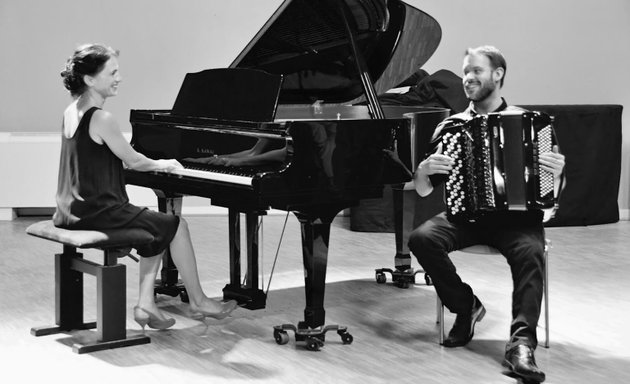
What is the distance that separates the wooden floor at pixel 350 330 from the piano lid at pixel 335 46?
1.08 metres

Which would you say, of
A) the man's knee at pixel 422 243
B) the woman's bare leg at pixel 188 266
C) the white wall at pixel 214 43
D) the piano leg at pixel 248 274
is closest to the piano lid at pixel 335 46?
the piano leg at pixel 248 274

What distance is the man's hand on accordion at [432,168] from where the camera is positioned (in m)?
3.93

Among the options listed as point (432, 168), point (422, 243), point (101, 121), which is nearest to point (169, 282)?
point (101, 121)

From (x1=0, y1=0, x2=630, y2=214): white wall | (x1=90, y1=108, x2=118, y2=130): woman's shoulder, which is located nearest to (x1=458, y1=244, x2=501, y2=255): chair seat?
(x1=90, y1=108, x2=118, y2=130): woman's shoulder

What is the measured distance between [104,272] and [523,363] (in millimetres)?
1641

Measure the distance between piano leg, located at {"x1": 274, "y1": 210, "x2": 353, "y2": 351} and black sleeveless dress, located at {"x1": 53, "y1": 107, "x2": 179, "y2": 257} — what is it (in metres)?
0.66

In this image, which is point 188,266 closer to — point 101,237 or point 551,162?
point 101,237

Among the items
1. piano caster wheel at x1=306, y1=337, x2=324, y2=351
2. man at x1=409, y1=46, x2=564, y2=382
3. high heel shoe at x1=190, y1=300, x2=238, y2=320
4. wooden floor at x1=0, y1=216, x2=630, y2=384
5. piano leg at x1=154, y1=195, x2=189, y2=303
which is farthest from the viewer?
piano leg at x1=154, y1=195, x2=189, y2=303

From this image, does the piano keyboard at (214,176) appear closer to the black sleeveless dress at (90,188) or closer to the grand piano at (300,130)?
the grand piano at (300,130)

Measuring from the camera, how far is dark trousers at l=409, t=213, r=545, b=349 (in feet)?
12.5

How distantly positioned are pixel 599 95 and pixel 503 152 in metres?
4.93

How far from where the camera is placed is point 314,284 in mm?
4133

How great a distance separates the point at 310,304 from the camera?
4148 mm

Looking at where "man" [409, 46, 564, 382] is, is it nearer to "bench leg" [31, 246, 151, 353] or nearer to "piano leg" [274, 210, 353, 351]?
"piano leg" [274, 210, 353, 351]
